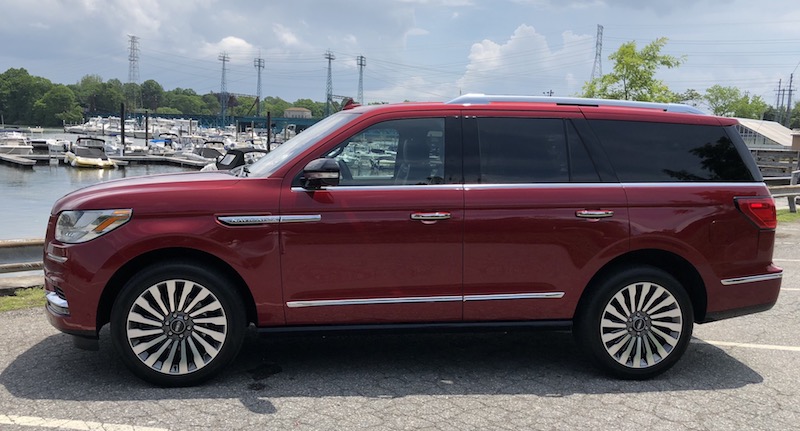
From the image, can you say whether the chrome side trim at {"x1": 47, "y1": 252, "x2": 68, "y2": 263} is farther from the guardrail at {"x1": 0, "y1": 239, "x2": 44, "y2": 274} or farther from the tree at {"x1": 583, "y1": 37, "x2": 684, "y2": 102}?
the tree at {"x1": 583, "y1": 37, "x2": 684, "y2": 102}

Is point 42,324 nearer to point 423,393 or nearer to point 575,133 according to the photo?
point 423,393

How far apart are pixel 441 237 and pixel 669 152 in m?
1.82

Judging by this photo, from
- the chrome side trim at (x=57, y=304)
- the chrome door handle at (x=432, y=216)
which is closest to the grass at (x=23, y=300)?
the chrome side trim at (x=57, y=304)

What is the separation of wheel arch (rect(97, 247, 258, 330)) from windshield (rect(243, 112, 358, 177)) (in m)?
0.66

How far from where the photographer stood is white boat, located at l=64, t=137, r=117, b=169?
42.7 meters

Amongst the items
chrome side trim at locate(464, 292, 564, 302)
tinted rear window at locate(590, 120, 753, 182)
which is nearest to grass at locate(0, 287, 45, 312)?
Result: chrome side trim at locate(464, 292, 564, 302)

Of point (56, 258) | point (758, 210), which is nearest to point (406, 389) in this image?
point (56, 258)

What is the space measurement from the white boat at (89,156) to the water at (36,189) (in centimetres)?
41

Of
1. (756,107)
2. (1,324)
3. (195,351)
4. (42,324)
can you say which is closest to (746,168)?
(195,351)

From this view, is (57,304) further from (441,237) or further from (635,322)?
(635,322)

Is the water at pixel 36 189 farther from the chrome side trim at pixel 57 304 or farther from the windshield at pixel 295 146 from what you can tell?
the windshield at pixel 295 146

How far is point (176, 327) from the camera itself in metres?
4.12

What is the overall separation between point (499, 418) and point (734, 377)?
2003 mm

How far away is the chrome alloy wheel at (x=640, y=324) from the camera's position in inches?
177
